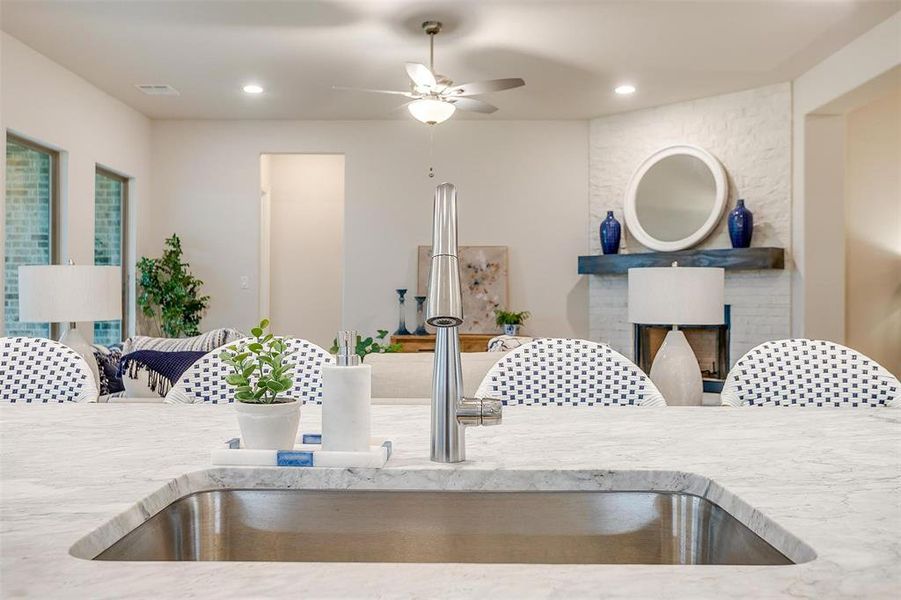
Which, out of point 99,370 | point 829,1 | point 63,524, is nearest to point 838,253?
point 829,1

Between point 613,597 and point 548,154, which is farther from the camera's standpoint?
point 548,154

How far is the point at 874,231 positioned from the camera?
5871mm

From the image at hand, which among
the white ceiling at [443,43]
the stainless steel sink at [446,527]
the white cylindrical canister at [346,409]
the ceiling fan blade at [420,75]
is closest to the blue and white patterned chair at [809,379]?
the stainless steel sink at [446,527]

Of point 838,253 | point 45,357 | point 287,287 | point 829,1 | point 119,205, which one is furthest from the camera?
point 287,287

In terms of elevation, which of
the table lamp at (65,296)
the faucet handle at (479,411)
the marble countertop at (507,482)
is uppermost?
the table lamp at (65,296)

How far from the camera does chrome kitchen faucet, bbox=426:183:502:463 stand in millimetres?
904

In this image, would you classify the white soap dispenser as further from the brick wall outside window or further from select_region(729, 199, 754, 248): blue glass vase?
select_region(729, 199, 754, 248): blue glass vase

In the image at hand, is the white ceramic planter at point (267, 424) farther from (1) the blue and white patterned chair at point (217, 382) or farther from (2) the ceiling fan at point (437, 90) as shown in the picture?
(2) the ceiling fan at point (437, 90)

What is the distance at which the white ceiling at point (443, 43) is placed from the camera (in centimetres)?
413

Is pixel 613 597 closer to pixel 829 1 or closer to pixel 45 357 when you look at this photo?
pixel 45 357

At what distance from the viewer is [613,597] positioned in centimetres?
55

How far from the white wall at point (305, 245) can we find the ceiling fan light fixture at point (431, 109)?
12.6 ft

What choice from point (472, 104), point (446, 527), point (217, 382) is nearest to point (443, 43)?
point (472, 104)

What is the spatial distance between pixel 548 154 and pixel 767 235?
2080 mm
